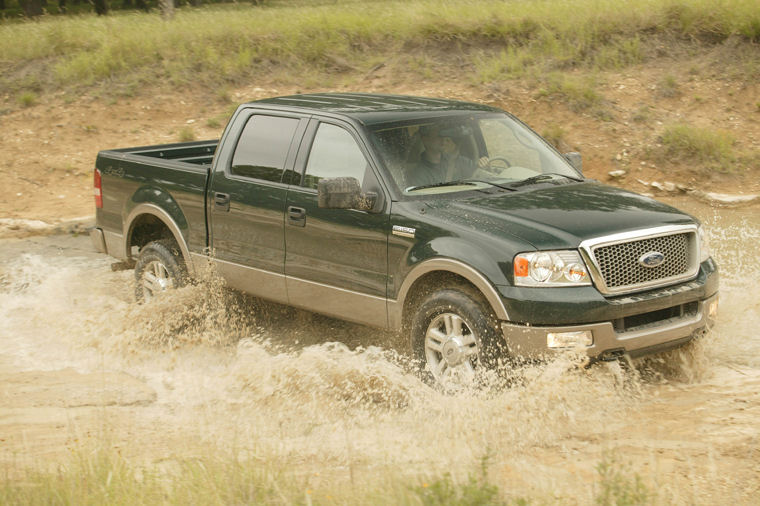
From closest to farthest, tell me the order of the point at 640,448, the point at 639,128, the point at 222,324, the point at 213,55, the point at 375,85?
the point at 640,448
the point at 222,324
the point at 639,128
the point at 375,85
the point at 213,55

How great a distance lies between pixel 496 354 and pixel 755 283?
13.1ft

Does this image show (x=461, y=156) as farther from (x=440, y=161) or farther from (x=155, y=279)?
(x=155, y=279)

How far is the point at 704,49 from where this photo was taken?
15289mm

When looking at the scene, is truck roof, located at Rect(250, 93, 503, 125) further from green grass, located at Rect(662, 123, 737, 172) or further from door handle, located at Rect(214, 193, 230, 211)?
green grass, located at Rect(662, 123, 737, 172)

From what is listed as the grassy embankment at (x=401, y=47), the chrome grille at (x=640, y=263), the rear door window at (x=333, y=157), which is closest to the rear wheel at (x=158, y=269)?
the rear door window at (x=333, y=157)

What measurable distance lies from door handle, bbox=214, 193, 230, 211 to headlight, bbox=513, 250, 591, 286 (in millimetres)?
2714

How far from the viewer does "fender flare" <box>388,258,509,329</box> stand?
5.58 metres

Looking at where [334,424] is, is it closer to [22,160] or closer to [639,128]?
[639,128]

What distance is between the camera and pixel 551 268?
18.1ft

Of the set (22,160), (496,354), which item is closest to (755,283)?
(496,354)

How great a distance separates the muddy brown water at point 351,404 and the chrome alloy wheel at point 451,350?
0.14 m

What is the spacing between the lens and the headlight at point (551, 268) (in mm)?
5500

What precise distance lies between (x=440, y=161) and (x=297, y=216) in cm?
108

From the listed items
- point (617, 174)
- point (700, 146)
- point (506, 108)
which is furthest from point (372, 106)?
point (506, 108)
